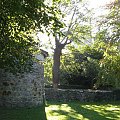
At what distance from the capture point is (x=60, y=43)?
108ft

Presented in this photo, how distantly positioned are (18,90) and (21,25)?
26.4ft

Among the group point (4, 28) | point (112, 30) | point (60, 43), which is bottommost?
point (4, 28)

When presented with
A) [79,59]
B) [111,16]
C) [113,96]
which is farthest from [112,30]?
[79,59]

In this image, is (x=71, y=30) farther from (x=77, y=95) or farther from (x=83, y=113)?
(x=83, y=113)

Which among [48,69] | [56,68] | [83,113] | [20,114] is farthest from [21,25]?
[48,69]

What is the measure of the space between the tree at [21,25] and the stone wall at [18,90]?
4554 mm

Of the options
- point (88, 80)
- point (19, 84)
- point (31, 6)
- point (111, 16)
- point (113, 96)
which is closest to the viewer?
point (31, 6)

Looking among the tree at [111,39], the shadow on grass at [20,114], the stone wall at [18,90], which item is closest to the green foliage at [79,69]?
the stone wall at [18,90]

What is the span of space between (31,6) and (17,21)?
87 cm

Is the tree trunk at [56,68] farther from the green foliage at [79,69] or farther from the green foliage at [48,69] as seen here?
the green foliage at [48,69]

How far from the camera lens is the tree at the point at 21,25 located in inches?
348

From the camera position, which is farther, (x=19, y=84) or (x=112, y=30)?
(x=19, y=84)

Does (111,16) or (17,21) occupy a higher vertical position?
(111,16)

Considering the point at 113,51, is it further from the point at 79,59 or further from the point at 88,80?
the point at 79,59
